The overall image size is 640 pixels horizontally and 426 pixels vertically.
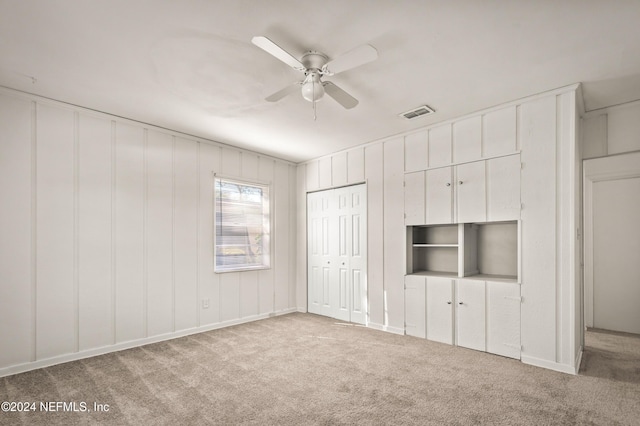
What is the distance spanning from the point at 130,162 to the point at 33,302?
5.74 ft

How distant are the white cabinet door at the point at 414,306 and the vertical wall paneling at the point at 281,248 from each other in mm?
2225

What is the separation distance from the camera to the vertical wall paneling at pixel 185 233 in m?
4.39

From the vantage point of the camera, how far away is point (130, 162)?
13.1ft

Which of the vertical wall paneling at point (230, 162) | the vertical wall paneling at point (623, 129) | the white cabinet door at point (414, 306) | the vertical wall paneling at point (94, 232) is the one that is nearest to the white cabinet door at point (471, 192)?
Answer: the white cabinet door at point (414, 306)

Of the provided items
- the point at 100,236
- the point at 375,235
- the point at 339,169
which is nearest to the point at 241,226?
the point at 339,169

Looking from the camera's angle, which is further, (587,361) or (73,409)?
(587,361)

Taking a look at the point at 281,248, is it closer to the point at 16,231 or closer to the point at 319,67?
the point at 16,231

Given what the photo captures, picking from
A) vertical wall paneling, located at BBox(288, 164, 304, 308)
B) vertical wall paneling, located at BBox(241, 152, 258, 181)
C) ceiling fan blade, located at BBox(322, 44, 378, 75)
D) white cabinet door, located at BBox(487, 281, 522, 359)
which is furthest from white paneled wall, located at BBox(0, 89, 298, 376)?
white cabinet door, located at BBox(487, 281, 522, 359)

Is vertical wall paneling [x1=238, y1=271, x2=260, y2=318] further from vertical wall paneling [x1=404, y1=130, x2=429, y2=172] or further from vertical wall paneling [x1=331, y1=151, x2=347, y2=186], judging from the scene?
vertical wall paneling [x1=404, y1=130, x2=429, y2=172]

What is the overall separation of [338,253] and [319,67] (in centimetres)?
324

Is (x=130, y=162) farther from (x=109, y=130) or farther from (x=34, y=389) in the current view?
(x=34, y=389)

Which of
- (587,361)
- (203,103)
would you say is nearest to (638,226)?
(587,361)

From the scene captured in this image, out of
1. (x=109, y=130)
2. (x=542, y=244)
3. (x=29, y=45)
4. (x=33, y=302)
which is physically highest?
(x=29, y=45)

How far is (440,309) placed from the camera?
4023 mm
